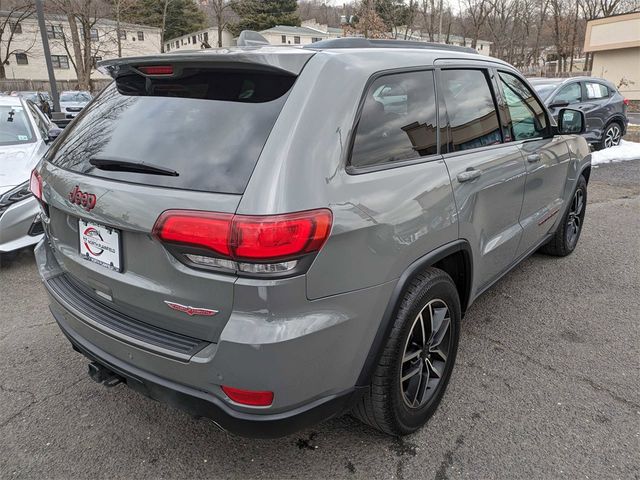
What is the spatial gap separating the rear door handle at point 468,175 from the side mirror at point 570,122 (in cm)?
184

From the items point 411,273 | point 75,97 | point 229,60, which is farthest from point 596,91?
point 75,97

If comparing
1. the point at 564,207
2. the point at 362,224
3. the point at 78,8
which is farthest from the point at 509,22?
the point at 362,224

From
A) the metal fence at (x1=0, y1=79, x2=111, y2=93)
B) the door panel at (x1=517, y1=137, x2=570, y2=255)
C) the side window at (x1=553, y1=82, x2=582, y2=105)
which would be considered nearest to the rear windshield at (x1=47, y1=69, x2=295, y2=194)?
the door panel at (x1=517, y1=137, x2=570, y2=255)

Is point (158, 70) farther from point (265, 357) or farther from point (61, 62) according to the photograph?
point (61, 62)

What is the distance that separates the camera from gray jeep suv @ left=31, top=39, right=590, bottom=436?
1.69 meters

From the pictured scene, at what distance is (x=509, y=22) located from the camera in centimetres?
4781

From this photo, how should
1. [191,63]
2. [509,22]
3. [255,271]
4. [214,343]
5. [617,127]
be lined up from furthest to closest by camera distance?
[509,22] < [617,127] < [191,63] < [214,343] < [255,271]

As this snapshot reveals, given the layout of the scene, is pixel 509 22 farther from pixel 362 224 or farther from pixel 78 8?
pixel 362 224

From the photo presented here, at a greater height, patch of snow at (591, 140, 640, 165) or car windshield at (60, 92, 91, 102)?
car windshield at (60, 92, 91, 102)

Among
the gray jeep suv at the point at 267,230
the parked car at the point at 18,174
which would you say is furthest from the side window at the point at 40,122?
the gray jeep suv at the point at 267,230

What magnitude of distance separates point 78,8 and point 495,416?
100 ft

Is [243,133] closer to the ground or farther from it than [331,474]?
farther from it

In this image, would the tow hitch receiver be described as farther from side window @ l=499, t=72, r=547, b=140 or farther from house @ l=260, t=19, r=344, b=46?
house @ l=260, t=19, r=344, b=46

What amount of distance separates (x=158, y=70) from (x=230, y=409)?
1456mm
